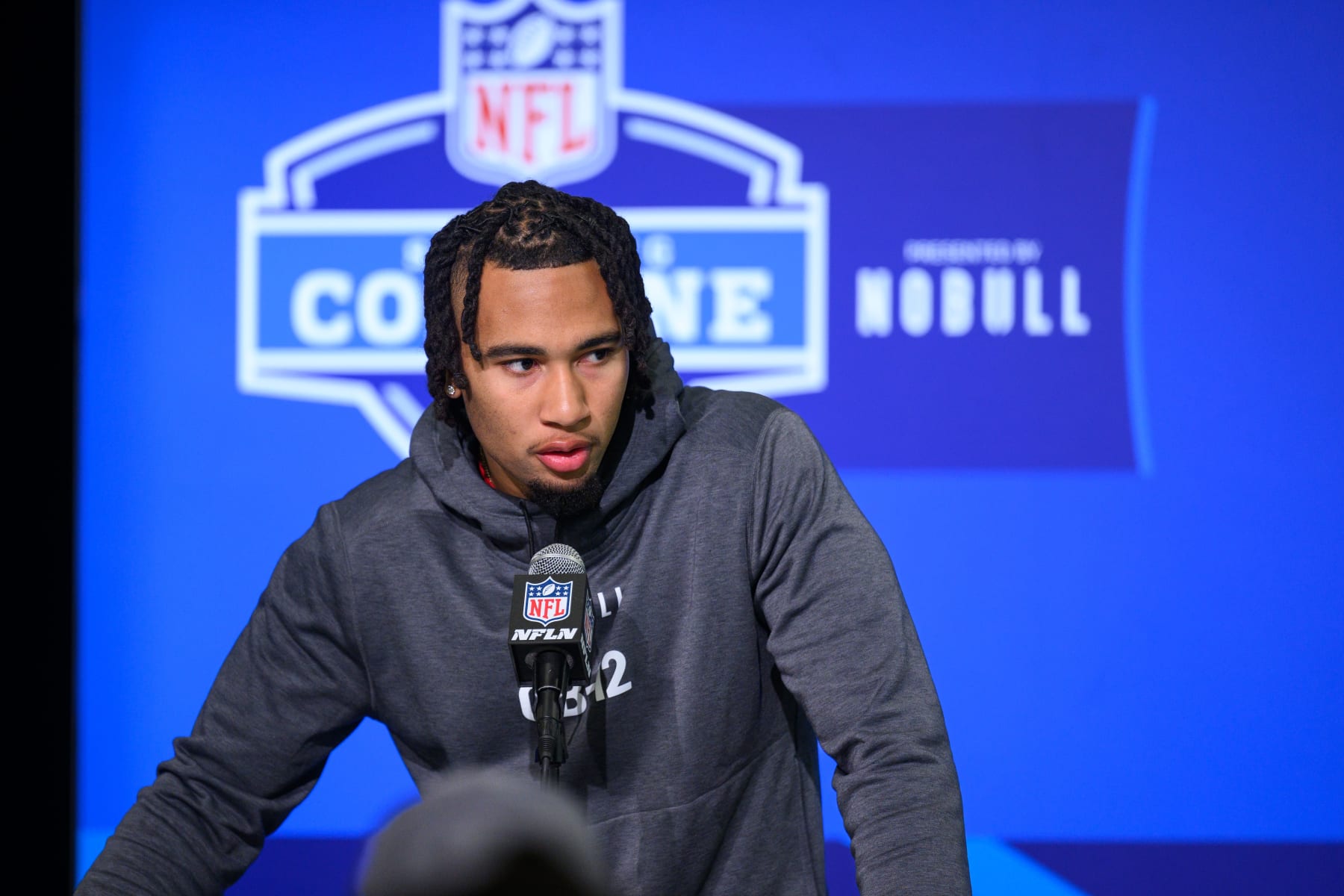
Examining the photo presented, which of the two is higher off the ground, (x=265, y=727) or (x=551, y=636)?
(x=551, y=636)

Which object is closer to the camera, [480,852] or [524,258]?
[480,852]

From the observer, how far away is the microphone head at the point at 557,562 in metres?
1.44

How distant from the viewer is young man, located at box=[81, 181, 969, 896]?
1635mm

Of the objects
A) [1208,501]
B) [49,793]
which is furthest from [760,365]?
[49,793]

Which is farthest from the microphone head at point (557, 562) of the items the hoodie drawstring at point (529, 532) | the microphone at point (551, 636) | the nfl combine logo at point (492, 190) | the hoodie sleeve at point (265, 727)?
the nfl combine logo at point (492, 190)

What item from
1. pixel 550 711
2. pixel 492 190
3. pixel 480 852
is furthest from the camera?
pixel 492 190

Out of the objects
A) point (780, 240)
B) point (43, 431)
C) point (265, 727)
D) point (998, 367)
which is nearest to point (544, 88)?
point (780, 240)

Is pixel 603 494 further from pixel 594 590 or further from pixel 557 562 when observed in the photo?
pixel 557 562

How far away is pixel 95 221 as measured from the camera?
3178 millimetres

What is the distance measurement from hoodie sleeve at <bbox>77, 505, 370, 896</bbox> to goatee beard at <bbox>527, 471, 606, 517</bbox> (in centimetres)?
32

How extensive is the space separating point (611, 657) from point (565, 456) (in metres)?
0.29

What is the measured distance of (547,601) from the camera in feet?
4.58

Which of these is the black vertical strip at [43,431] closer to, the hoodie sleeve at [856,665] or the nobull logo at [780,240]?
the nobull logo at [780,240]

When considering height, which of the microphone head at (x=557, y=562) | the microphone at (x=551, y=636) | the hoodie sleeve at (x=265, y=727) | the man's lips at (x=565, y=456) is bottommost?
the hoodie sleeve at (x=265, y=727)
